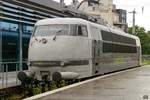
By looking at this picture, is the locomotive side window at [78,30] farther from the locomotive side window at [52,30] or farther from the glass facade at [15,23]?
the glass facade at [15,23]

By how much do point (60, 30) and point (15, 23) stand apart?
8.47 meters

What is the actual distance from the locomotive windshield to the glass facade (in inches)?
200

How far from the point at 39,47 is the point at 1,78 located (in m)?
2.31

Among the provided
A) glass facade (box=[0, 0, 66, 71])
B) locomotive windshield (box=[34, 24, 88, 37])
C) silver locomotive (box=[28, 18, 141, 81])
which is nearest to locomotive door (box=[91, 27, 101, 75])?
silver locomotive (box=[28, 18, 141, 81])

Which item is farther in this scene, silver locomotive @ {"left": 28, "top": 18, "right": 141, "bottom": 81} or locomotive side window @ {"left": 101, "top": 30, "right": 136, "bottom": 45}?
locomotive side window @ {"left": 101, "top": 30, "right": 136, "bottom": 45}

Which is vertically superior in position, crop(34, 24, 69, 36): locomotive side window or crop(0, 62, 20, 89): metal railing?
crop(34, 24, 69, 36): locomotive side window

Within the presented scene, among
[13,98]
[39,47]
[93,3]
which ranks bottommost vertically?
[13,98]

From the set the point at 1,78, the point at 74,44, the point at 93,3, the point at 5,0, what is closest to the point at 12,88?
the point at 1,78

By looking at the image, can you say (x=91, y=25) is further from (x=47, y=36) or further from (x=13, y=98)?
(x=13, y=98)

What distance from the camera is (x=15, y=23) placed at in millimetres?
27719

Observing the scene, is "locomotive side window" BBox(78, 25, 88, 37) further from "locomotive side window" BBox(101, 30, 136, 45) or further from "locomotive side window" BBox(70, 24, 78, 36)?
"locomotive side window" BBox(101, 30, 136, 45)

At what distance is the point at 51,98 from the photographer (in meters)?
12.5

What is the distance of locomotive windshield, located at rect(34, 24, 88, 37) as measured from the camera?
19.8m

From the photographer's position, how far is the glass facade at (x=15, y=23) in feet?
84.9
